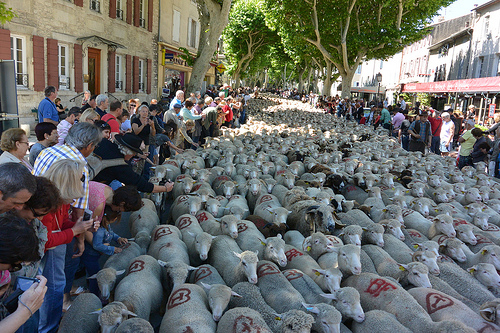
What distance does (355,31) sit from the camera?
2898cm

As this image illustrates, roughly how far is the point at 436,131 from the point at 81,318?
40.3 ft

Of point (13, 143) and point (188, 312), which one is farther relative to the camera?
point (13, 143)

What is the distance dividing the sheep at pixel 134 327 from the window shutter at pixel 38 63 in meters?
11.6

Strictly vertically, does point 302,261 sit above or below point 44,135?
below

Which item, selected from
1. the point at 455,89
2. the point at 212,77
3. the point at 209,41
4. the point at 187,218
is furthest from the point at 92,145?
the point at 212,77

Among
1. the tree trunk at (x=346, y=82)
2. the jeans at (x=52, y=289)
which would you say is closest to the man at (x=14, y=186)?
the jeans at (x=52, y=289)

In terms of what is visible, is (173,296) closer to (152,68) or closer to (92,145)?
(92,145)

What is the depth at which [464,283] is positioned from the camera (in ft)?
13.5

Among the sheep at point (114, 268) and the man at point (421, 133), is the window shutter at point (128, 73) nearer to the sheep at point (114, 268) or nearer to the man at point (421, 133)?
the man at point (421, 133)

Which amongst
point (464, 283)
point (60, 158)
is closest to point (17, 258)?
point (60, 158)

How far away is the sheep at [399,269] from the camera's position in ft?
12.9

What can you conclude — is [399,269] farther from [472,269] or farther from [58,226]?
[58,226]

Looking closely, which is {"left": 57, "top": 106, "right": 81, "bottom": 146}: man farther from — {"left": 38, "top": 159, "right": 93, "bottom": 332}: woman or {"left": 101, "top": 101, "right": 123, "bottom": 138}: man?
{"left": 38, "top": 159, "right": 93, "bottom": 332}: woman

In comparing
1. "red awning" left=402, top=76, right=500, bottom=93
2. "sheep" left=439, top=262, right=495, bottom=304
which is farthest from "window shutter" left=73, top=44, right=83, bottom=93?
"red awning" left=402, top=76, right=500, bottom=93
